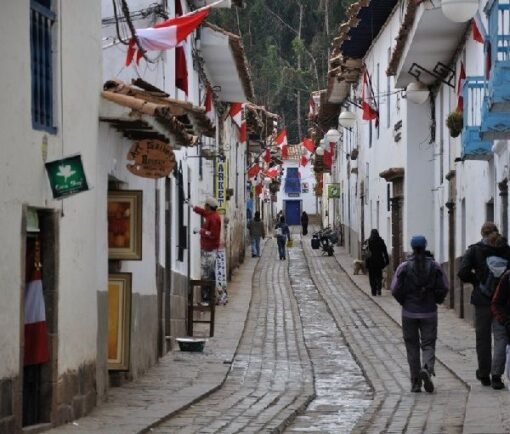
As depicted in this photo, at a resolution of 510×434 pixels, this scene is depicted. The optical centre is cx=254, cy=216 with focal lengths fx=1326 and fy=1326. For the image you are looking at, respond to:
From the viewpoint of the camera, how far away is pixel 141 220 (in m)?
15.2

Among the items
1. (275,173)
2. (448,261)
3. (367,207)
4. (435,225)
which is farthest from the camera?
(275,173)

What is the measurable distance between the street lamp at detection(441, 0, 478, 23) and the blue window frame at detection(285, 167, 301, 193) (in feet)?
251

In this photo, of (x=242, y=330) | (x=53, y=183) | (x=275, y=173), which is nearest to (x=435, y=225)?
(x=242, y=330)

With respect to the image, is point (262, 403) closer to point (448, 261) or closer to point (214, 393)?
point (214, 393)

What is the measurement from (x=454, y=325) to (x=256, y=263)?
71.3ft

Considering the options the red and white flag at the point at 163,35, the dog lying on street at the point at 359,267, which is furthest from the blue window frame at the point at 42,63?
the dog lying on street at the point at 359,267

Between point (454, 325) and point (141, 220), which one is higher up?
point (141, 220)

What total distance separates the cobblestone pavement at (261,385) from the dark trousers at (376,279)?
3.16 meters

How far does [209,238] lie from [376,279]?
27.3 ft

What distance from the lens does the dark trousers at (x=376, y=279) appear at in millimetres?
32250

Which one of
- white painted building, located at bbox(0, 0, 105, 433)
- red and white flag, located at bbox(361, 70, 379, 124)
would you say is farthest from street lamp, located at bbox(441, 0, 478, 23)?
red and white flag, located at bbox(361, 70, 379, 124)

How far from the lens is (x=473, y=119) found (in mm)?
20531

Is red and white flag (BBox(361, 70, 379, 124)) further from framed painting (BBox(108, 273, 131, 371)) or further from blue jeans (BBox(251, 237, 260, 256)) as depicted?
framed painting (BBox(108, 273, 131, 371))

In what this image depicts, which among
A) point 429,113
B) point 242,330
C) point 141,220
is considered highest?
point 429,113
